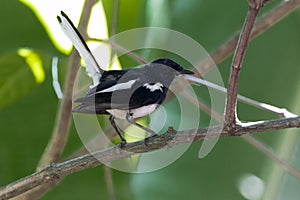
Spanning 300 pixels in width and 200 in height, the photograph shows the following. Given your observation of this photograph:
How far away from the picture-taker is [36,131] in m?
1.53

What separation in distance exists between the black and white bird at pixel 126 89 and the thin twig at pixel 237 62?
0.60 feet

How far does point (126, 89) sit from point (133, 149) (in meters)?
0.11

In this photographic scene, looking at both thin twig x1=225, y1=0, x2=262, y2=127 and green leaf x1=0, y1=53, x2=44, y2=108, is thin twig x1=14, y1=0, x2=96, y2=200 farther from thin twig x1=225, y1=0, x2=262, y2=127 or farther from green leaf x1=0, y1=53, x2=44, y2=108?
thin twig x1=225, y1=0, x2=262, y2=127

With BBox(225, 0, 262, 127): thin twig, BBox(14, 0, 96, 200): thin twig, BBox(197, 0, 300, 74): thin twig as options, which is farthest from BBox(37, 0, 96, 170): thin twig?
BBox(225, 0, 262, 127): thin twig

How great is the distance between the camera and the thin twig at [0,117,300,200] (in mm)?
806

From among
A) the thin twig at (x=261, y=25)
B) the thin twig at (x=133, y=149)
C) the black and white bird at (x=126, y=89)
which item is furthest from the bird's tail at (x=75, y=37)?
the thin twig at (x=261, y=25)

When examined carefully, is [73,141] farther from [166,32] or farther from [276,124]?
[276,124]

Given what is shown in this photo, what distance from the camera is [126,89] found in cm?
97

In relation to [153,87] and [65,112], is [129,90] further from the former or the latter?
[65,112]

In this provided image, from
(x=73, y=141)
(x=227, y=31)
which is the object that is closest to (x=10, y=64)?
(x=73, y=141)

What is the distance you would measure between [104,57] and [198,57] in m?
0.20

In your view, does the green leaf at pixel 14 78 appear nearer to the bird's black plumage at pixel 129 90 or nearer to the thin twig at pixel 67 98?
the thin twig at pixel 67 98

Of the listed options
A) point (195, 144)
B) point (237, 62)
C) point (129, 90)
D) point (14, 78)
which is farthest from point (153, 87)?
point (195, 144)

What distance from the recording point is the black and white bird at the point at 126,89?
37.8 inches
